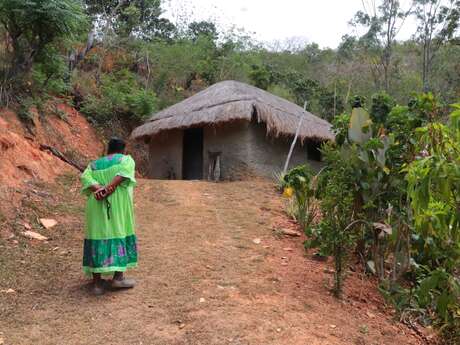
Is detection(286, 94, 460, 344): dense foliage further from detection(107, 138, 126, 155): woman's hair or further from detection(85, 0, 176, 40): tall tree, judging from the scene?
detection(85, 0, 176, 40): tall tree

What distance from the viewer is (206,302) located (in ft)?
12.4

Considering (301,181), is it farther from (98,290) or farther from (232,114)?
(232,114)

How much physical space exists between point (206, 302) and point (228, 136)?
7.30 metres

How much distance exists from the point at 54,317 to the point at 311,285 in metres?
2.35

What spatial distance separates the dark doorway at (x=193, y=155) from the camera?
1260cm

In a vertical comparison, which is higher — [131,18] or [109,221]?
[131,18]

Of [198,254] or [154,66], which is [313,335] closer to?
[198,254]

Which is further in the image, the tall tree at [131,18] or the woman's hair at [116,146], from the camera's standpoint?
the tall tree at [131,18]

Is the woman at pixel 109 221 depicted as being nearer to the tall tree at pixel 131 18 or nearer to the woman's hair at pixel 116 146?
the woman's hair at pixel 116 146

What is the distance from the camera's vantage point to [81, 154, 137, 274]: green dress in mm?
3789

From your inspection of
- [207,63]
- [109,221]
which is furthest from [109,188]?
[207,63]

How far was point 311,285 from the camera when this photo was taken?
14.6ft

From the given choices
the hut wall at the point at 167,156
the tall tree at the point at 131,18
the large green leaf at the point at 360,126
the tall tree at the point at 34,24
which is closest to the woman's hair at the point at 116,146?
the large green leaf at the point at 360,126

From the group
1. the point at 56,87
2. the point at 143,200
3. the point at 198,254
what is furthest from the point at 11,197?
the point at 56,87
